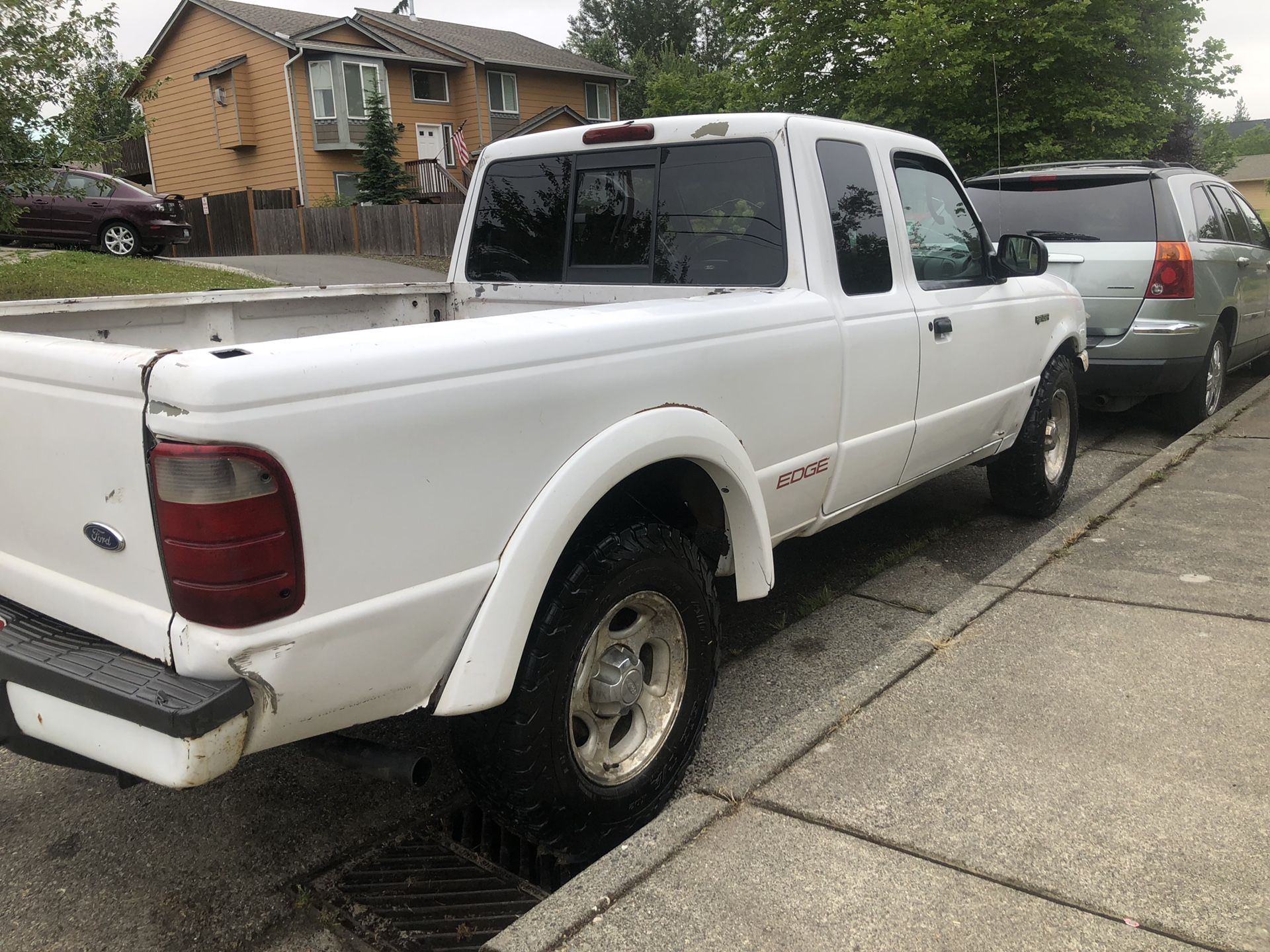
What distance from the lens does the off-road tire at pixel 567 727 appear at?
245cm

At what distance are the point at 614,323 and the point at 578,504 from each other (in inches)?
19.5

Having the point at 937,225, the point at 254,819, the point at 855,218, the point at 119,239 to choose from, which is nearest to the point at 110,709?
the point at 254,819

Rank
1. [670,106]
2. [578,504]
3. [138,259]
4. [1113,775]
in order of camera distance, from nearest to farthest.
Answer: [578,504] < [1113,775] < [138,259] < [670,106]

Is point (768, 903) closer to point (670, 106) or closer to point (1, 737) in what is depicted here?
point (1, 737)

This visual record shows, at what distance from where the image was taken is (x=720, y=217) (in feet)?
12.2

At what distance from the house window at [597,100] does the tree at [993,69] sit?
68.1ft

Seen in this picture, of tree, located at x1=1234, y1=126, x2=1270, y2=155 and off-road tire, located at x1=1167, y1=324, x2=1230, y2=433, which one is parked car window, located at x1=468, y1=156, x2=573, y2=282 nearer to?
off-road tire, located at x1=1167, y1=324, x2=1230, y2=433

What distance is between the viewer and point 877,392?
3795 mm

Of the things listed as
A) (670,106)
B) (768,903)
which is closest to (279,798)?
(768,903)

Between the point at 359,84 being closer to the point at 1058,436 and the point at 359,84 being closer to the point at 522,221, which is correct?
the point at 1058,436

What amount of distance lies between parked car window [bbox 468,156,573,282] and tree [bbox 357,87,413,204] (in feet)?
82.5

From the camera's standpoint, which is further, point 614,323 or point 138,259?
point 138,259

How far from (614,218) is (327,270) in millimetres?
18735

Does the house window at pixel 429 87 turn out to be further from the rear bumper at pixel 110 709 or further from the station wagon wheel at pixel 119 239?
the rear bumper at pixel 110 709
